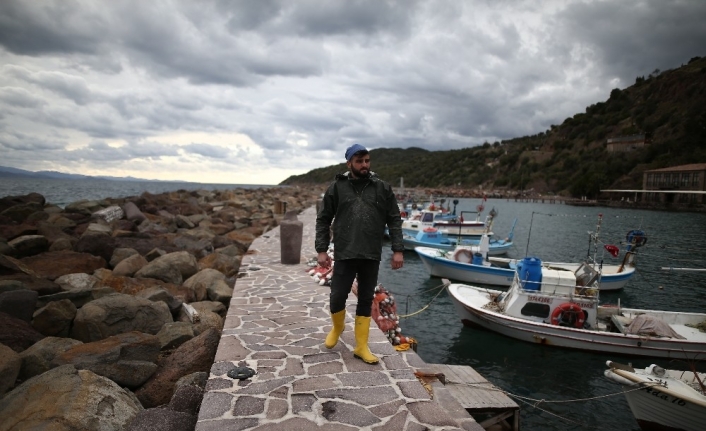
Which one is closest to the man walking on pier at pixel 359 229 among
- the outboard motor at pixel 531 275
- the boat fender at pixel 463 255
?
the outboard motor at pixel 531 275

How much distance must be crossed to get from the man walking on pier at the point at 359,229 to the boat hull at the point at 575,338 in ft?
27.0

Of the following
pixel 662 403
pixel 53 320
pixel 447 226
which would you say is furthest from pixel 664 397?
pixel 447 226

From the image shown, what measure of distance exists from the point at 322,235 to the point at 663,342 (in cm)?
1013

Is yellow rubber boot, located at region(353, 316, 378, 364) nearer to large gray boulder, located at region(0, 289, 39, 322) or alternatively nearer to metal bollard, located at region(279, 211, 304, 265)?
large gray boulder, located at region(0, 289, 39, 322)

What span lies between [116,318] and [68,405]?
8.90ft

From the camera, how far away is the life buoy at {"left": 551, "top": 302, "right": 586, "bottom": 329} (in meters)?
11.1

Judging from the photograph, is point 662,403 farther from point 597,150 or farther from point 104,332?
point 597,150

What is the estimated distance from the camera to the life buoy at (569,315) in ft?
36.6

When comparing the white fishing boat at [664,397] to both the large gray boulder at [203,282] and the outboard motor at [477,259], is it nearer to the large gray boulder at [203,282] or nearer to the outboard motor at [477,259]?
the large gray boulder at [203,282]

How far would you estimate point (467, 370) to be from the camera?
761 cm

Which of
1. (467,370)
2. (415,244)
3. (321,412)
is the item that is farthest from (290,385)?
(415,244)

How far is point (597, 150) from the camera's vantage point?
9650 cm

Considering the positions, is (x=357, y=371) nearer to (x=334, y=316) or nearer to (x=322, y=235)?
(x=334, y=316)

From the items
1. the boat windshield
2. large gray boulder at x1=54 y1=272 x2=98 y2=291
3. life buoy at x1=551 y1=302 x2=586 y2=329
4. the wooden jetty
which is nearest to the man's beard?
the wooden jetty
